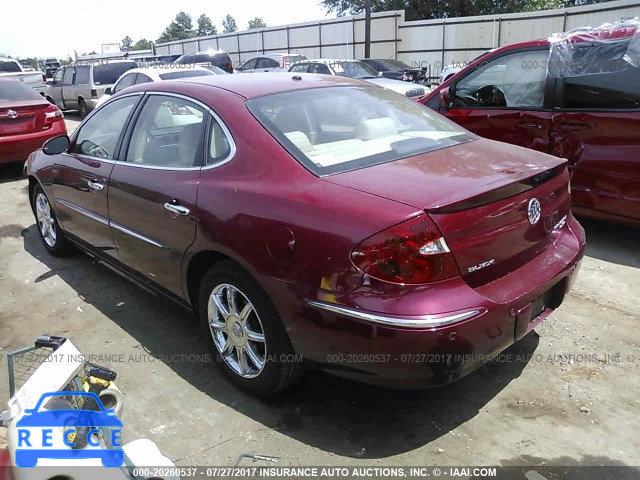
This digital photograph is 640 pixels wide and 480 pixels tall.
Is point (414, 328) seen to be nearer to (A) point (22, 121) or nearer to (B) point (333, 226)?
(B) point (333, 226)

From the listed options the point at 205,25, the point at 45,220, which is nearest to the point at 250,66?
the point at 45,220

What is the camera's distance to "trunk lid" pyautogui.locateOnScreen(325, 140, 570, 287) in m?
2.42

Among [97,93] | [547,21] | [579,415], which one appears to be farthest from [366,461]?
[547,21]

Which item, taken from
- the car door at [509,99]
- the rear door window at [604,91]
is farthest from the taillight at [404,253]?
the car door at [509,99]

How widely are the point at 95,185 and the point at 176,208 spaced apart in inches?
46.2

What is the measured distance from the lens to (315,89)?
11.3 ft

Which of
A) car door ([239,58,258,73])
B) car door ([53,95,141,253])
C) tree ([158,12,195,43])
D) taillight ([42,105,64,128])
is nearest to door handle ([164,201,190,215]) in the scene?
car door ([53,95,141,253])

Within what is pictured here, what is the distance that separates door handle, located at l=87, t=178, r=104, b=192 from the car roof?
0.74 m

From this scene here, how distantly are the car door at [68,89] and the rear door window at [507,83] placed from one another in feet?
44.0

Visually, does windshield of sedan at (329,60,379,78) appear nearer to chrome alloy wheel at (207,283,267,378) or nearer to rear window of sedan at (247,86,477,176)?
rear window of sedan at (247,86,477,176)

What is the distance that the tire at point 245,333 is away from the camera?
9.01 feet

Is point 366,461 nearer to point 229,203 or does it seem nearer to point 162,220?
point 229,203

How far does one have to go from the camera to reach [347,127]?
3221mm

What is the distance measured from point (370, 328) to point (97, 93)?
1479 cm
